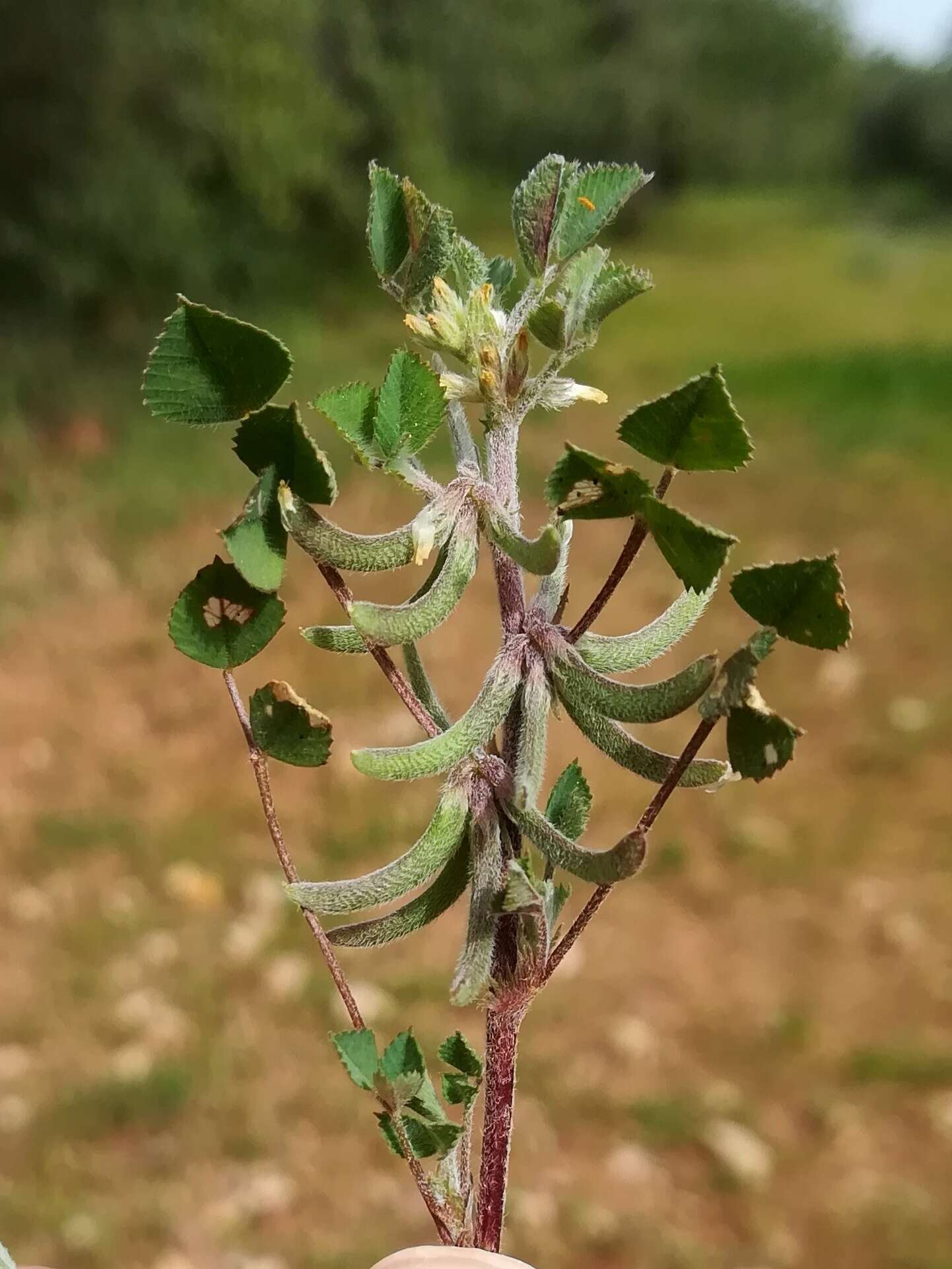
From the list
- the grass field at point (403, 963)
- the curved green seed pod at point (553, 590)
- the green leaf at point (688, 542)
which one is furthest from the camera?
the grass field at point (403, 963)

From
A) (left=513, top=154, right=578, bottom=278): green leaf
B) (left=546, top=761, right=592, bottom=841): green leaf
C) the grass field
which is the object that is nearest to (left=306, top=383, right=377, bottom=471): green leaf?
(left=513, top=154, right=578, bottom=278): green leaf

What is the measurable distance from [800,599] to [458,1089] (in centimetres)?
29

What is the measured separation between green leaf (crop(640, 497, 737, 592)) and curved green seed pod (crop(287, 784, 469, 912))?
15 cm

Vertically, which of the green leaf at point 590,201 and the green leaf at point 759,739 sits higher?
the green leaf at point 590,201

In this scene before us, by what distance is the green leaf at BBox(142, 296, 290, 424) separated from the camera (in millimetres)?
483

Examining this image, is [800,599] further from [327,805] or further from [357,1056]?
[327,805]

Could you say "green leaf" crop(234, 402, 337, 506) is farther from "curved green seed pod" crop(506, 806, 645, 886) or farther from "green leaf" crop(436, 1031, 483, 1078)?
"green leaf" crop(436, 1031, 483, 1078)

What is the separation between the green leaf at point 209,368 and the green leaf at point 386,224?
0.08 metres

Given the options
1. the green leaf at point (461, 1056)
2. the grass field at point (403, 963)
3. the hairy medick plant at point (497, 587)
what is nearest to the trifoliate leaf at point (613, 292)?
the hairy medick plant at point (497, 587)

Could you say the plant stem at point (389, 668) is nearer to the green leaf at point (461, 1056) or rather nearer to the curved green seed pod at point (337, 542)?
the curved green seed pod at point (337, 542)

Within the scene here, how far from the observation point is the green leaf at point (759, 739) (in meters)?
0.46

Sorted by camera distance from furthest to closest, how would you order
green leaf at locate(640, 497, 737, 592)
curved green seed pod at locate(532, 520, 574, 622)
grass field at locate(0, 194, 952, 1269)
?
grass field at locate(0, 194, 952, 1269) < curved green seed pod at locate(532, 520, 574, 622) < green leaf at locate(640, 497, 737, 592)

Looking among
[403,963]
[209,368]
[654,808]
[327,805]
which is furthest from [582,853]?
[327,805]

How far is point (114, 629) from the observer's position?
145 inches
